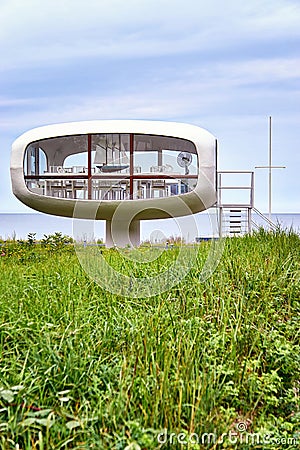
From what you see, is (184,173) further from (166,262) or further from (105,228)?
(166,262)

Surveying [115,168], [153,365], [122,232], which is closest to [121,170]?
[115,168]

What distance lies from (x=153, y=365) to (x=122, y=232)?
35.6ft

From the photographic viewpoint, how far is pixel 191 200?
1343 centimetres

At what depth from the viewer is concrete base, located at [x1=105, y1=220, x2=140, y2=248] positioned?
14104mm

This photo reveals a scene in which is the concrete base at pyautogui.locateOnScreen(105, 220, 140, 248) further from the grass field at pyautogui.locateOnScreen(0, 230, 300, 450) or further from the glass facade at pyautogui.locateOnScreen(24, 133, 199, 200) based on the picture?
the grass field at pyautogui.locateOnScreen(0, 230, 300, 450)

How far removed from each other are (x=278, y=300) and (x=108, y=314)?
152cm

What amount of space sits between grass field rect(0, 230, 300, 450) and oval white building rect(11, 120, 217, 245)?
756 cm

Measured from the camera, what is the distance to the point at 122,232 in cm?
1424

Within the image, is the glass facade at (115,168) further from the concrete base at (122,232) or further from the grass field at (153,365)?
the grass field at (153,365)

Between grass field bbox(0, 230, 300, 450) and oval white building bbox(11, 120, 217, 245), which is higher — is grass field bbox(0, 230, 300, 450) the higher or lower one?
the lower one

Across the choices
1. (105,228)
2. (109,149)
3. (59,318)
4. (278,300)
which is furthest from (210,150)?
(59,318)

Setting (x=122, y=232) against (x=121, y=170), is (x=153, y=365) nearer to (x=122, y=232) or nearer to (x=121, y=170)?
(x=121, y=170)

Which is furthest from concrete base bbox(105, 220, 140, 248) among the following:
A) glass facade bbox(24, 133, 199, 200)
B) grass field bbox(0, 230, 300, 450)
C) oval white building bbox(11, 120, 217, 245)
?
grass field bbox(0, 230, 300, 450)

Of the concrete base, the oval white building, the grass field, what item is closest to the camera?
the grass field
